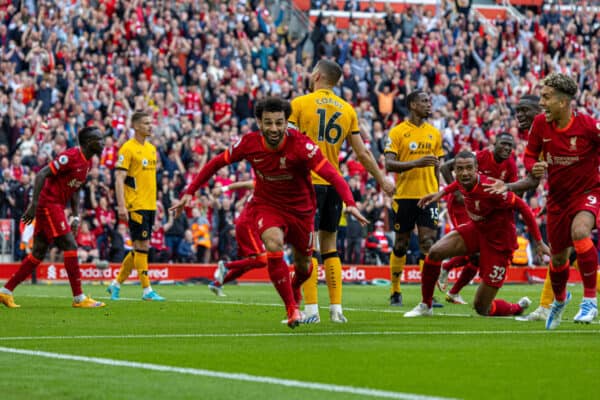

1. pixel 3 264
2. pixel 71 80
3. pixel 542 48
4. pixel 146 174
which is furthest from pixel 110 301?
pixel 542 48

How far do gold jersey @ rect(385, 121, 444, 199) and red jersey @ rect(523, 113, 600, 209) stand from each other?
16.8ft

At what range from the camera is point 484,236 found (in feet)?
43.0

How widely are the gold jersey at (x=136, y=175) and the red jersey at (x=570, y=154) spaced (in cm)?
774

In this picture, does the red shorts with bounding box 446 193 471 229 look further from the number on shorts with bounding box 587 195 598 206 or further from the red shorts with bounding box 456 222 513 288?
the number on shorts with bounding box 587 195 598 206

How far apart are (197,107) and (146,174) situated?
12.3 metres

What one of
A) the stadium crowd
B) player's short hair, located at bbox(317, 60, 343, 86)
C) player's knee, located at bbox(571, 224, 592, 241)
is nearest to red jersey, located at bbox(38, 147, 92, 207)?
player's short hair, located at bbox(317, 60, 343, 86)

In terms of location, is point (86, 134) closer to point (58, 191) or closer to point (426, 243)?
point (58, 191)

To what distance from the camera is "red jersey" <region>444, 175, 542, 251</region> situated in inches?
509

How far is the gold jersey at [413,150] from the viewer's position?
16422mm

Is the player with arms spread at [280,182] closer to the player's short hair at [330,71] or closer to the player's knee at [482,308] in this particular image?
the player's short hair at [330,71]

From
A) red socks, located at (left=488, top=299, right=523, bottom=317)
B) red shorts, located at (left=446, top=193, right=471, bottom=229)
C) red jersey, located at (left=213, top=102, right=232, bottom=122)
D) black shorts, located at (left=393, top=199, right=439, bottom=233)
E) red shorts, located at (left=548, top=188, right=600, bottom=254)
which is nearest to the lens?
red shorts, located at (left=548, top=188, right=600, bottom=254)

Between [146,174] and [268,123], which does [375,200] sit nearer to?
[146,174]

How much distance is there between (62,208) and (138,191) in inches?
94.1

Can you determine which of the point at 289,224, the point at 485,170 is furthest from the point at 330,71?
the point at 485,170
